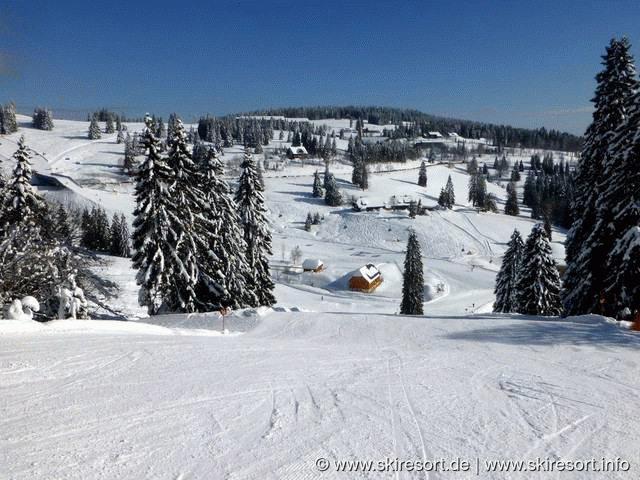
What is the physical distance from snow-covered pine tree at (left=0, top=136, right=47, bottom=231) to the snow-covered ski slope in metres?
11.4

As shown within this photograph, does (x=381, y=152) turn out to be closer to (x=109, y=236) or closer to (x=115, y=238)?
(x=109, y=236)

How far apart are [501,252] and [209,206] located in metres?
74.6

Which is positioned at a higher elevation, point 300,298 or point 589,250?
point 589,250

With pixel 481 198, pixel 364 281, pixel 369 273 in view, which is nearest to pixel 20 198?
pixel 364 281

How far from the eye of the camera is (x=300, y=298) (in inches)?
2213

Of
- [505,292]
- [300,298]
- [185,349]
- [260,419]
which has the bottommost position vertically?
[300,298]

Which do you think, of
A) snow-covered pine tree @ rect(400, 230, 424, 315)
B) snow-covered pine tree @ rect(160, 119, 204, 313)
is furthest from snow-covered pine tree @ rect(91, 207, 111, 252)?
snow-covered pine tree @ rect(160, 119, 204, 313)

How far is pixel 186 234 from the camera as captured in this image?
63.3ft

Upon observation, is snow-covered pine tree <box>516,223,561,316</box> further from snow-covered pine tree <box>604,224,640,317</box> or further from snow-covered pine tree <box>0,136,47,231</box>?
snow-covered pine tree <box>0,136,47,231</box>

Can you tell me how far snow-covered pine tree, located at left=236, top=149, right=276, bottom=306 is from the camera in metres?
25.3

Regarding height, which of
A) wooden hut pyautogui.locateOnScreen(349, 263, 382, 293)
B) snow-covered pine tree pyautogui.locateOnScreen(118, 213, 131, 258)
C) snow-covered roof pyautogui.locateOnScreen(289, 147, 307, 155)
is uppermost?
snow-covered roof pyautogui.locateOnScreen(289, 147, 307, 155)

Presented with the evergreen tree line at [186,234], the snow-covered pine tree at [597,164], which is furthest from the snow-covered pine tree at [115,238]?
the snow-covered pine tree at [597,164]

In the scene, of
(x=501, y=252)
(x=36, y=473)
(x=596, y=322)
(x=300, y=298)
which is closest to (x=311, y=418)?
(x=36, y=473)

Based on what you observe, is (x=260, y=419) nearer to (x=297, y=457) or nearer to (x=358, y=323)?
(x=297, y=457)
